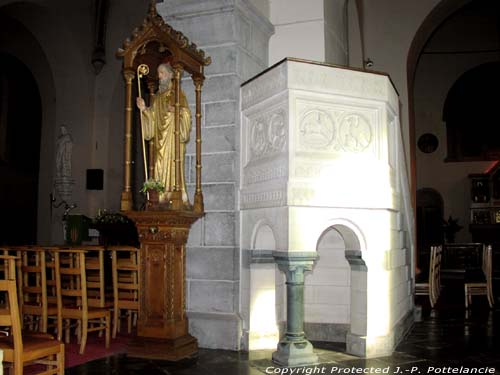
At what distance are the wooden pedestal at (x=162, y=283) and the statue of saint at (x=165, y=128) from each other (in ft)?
0.93

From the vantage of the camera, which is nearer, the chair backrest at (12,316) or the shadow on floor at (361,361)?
the chair backrest at (12,316)

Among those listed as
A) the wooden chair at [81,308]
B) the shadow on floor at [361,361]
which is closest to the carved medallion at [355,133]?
the shadow on floor at [361,361]

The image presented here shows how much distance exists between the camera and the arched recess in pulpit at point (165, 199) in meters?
4.80

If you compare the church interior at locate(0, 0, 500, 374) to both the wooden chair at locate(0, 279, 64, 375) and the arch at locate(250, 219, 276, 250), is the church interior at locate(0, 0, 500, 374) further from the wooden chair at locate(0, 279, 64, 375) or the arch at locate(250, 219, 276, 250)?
the wooden chair at locate(0, 279, 64, 375)

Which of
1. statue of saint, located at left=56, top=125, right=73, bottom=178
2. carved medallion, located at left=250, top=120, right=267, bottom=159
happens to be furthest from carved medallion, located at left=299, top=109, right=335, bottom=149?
statue of saint, located at left=56, top=125, right=73, bottom=178

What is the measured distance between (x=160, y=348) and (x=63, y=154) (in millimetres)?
7987

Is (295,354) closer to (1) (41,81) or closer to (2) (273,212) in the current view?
(2) (273,212)

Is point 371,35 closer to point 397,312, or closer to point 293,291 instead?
point 397,312

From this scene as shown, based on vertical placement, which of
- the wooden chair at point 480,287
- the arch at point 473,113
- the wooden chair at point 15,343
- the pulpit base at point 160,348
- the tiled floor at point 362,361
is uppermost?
the arch at point 473,113

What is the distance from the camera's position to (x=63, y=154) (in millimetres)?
11688

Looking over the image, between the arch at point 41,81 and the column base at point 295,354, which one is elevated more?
the arch at point 41,81

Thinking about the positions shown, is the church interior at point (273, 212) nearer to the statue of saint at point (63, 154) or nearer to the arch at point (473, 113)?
the statue of saint at point (63, 154)

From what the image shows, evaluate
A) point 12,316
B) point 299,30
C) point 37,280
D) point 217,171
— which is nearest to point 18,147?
point 37,280

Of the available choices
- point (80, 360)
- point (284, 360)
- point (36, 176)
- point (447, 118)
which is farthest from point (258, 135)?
point (447, 118)
